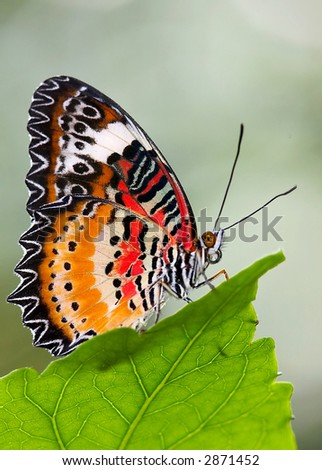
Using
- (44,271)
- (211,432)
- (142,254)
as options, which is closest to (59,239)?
(44,271)

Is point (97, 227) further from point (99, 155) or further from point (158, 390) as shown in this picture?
point (158, 390)

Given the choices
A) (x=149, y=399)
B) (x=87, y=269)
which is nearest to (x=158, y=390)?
(x=149, y=399)

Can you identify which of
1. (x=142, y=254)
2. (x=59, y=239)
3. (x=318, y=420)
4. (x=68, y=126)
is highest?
(x=68, y=126)

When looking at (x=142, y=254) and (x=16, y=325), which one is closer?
(x=142, y=254)

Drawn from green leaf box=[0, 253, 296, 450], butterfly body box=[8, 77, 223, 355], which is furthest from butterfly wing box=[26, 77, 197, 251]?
green leaf box=[0, 253, 296, 450]

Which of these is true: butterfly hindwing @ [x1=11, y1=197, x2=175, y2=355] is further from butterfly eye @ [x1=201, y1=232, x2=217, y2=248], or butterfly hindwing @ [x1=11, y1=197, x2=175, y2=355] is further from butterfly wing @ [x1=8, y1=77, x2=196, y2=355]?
butterfly eye @ [x1=201, y1=232, x2=217, y2=248]

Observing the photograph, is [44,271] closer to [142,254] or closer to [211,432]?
[142,254]

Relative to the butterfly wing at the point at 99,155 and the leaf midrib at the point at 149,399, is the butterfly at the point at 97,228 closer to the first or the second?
the butterfly wing at the point at 99,155

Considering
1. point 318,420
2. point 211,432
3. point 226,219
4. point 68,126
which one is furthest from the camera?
point 226,219
